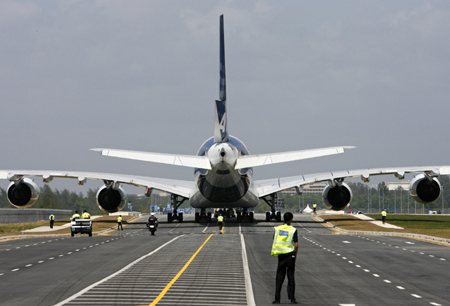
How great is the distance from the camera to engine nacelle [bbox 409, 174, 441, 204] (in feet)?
165

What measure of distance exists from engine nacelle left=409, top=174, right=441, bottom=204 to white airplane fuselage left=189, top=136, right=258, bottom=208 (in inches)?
528

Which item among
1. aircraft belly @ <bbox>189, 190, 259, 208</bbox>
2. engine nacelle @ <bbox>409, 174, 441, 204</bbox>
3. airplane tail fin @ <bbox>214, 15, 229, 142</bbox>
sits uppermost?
airplane tail fin @ <bbox>214, 15, 229, 142</bbox>

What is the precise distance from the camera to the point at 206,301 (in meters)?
13.5

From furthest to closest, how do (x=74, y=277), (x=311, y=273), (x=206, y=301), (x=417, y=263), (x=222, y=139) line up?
1. (x=222, y=139)
2. (x=417, y=263)
3. (x=311, y=273)
4. (x=74, y=277)
5. (x=206, y=301)

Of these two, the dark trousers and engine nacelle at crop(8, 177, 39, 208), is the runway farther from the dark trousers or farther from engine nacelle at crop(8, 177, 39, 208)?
engine nacelle at crop(8, 177, 39, 208)

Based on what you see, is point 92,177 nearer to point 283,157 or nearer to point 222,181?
point 222,181

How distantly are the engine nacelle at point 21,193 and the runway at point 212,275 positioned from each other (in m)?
20.4

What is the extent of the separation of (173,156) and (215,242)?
5.54 meters

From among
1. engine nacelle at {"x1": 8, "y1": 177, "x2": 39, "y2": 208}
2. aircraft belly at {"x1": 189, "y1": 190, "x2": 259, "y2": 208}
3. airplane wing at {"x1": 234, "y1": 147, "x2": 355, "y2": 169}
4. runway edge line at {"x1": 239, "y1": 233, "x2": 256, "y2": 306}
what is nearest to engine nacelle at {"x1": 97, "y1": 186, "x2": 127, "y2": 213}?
engine nacelle at {"x1": 8, "y1": 177, "x2": 39, "y2": 208}

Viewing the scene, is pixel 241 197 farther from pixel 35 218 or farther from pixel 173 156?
pixel 35 218

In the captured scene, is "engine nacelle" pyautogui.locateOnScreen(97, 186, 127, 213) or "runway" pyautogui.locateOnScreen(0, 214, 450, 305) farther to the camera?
"engine nacelle" pyautogui.locateOnScreen(97, 186, 127, 213)

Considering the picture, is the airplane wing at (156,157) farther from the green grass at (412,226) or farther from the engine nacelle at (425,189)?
the engine nacelle at (425,189)

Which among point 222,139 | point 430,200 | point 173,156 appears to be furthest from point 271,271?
point 430,200

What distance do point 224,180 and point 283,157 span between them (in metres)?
9.28
